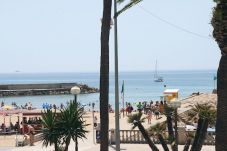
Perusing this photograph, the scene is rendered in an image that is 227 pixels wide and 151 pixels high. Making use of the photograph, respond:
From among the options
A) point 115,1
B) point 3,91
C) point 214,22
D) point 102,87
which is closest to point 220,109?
point 214,22

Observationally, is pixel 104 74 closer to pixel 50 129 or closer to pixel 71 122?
pixel 71 122

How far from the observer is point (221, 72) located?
8.02 m

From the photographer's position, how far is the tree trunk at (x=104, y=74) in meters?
12.8

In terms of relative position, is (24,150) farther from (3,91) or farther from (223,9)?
(3,91)

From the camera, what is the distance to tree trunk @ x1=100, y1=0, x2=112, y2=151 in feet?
41.8

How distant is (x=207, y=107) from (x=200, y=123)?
0.46 meters

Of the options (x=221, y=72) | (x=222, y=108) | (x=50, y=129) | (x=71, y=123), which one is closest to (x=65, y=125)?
(x=71, y=123)

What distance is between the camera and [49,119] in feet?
52.0

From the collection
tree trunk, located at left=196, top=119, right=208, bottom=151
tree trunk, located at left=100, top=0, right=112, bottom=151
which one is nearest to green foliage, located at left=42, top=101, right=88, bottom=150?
tree trunk, located at left=100, top=0, right=112, bottom=151

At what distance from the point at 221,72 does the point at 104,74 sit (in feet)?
16.7

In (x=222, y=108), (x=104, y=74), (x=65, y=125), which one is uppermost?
(x=104, y=74)

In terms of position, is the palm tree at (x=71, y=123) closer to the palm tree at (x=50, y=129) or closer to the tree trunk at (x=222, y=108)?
the palm tree at (x=50, y=129)

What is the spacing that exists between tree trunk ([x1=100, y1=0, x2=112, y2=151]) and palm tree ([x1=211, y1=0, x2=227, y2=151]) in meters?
4.90

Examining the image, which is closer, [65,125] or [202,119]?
[202,119]
